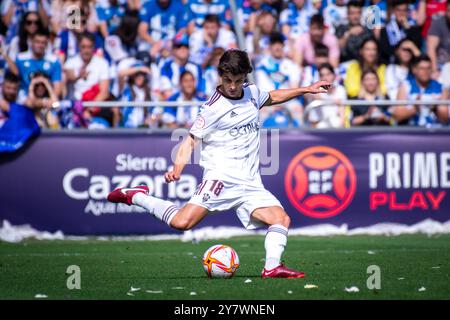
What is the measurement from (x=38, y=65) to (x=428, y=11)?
7.02 metres

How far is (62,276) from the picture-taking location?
1002 centimetres

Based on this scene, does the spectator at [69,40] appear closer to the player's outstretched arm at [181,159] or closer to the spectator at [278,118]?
the spectator at [278,118]

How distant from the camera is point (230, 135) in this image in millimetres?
9922

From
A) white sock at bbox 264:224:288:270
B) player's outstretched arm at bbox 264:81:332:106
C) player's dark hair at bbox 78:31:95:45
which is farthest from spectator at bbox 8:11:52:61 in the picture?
white sock at bbox 264:224:288:270

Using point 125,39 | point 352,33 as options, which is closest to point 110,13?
point 125,39

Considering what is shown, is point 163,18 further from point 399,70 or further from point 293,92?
point 293,92

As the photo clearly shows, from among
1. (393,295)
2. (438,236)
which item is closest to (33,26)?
(438,236)

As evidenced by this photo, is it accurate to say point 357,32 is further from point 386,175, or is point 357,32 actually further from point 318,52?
point 386,175

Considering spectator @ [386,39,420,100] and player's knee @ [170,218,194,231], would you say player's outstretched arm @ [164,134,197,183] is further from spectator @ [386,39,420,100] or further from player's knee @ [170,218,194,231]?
spectator @ [386,39,420,100]

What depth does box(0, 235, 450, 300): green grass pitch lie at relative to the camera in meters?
8.45

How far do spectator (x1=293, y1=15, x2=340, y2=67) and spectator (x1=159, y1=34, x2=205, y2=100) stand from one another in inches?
70.1

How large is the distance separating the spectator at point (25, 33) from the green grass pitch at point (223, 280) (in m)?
3.72

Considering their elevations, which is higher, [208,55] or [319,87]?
[208,55]

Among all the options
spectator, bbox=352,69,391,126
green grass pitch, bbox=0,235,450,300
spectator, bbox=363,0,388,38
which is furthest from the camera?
spectator, bbox=363,0,388,38
